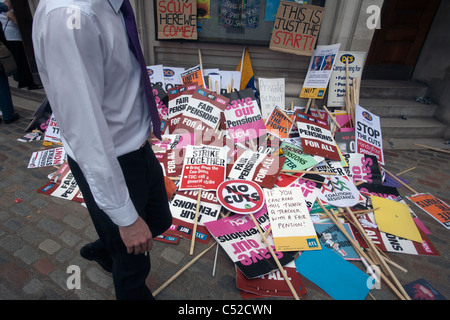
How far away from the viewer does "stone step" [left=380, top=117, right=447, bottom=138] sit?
5535mm

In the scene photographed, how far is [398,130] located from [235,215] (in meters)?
4.56

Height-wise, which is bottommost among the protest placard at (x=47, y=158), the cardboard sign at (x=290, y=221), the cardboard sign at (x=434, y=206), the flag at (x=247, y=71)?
the protest placard at (x=47, y=158)

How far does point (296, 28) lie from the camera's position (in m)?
4.70

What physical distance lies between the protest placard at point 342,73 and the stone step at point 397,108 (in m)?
1.05

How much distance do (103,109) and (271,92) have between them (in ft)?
14.2

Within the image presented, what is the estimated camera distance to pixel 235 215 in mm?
3119

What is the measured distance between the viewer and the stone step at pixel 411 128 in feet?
18.2

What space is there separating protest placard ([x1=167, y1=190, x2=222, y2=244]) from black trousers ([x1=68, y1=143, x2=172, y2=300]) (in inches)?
41.9

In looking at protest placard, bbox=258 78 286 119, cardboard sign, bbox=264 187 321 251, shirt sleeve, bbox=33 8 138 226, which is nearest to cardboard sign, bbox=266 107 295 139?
protest placard, bbox=258 78 286 119

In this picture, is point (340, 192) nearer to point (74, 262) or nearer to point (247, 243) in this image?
point (247, 243)

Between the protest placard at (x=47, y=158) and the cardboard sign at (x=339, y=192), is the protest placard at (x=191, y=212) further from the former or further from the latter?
the protest placard at (x=47, y=158)

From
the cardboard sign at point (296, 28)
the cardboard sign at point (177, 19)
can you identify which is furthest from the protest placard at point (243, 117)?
the cardboard sign at point (177, 19)

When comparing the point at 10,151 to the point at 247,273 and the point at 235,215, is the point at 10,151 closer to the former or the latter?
the point at 235,215

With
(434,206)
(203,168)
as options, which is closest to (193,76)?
(203,168)
